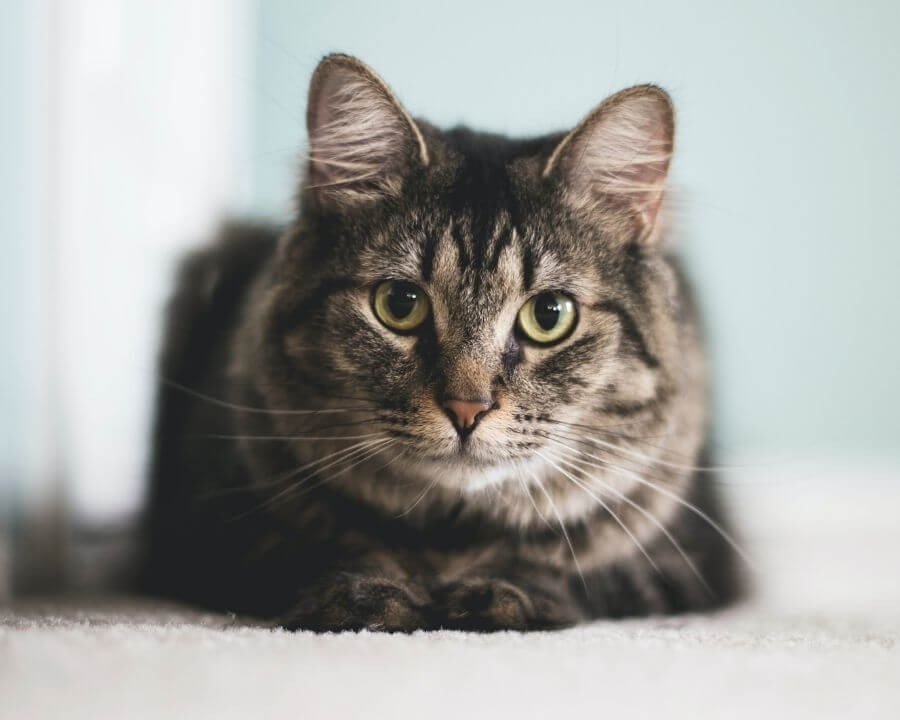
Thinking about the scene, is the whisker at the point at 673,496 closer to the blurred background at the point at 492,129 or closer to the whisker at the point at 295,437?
the blurred background at the point at 492,129

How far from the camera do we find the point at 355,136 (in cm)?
114

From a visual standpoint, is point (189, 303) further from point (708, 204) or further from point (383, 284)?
point (708, 204)

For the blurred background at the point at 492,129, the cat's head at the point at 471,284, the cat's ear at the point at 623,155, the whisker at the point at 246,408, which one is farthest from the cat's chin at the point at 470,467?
the blurred background at the point at 492,129

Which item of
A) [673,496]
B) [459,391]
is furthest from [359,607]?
[673,496]

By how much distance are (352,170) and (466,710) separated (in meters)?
0.72

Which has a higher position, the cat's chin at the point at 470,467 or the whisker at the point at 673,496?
the cat's chin at the point at 470,467

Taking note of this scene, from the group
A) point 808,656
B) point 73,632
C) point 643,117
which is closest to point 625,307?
point 643,117

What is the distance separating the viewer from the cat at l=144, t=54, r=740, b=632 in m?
1.01

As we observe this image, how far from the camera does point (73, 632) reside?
0.83 m

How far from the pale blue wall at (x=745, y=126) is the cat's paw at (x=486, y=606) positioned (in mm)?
637

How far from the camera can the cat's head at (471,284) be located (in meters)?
1.01

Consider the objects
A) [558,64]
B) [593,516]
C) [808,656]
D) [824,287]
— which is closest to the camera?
[808,656]

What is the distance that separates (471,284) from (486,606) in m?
0.37

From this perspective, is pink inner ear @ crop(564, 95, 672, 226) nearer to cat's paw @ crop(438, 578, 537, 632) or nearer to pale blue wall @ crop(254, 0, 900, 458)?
pale blue wall @ crop(254, 0, 900, 458)
